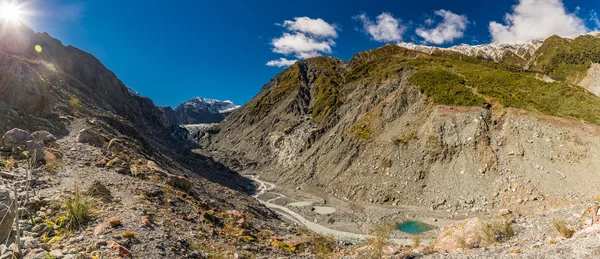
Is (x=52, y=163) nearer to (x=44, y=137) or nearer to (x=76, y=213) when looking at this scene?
(x=44, y=137)

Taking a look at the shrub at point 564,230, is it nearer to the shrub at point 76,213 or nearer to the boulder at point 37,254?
the boulder at point 37,254

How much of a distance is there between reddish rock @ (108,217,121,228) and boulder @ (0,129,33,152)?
939 centimetres

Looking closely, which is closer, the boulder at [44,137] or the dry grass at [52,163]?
the dry grass at [52,163]

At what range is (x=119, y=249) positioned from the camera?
943 cm

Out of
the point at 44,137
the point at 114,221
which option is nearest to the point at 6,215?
the point at 114,221

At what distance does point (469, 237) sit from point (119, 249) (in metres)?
16.3

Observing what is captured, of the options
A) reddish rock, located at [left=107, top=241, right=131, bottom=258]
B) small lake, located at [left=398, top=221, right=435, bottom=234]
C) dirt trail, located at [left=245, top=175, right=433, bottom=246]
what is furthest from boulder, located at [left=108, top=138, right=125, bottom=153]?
small lake, located at [left=398, top=221, right=435, bottom=234]

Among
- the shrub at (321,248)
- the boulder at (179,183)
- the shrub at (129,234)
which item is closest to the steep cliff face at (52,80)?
the boulder at (179,183)

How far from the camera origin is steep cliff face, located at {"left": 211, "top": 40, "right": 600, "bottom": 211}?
4391 centimetres

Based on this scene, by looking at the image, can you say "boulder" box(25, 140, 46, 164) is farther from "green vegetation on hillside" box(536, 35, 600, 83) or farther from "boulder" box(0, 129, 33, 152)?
"green vegetation on hillside" box(536, 35, 600, 83)

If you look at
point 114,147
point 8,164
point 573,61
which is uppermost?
point 573,61

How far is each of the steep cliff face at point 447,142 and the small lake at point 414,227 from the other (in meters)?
5.80

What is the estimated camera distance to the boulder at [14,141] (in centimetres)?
1569

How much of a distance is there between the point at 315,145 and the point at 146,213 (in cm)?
7203
